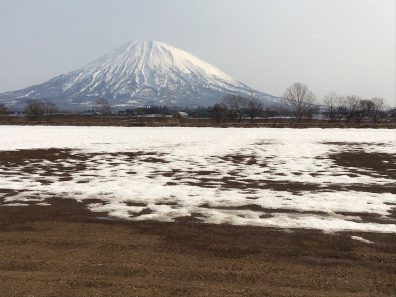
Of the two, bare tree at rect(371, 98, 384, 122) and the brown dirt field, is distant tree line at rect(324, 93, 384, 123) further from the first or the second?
the brown dirt field

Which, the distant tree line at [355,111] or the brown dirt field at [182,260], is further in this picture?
the distant tree line at [355,111]

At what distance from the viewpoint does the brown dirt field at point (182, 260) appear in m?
4.96

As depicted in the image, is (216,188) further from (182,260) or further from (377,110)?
(377,110)

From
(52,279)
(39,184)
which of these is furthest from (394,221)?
(39,184)

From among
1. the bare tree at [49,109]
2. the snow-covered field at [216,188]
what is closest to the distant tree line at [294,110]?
the bare tree at [49,109]

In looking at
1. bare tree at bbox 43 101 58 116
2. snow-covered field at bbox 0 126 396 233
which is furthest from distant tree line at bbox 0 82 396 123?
snow-covered field at bbox 0 126 396 233

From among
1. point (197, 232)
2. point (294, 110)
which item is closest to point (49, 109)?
point (294, 110)

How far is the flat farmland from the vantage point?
512 cm

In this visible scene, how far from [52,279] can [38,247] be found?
1.42m

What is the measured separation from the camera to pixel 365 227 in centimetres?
761

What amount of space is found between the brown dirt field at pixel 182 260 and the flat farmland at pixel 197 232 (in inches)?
0.7

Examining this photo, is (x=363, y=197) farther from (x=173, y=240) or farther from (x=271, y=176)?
(x=173, y=240)

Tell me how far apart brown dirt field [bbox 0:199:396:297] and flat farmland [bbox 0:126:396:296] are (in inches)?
0.7

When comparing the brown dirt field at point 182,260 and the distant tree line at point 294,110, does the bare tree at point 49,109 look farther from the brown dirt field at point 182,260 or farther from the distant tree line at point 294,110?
the brown dirt field at point 182,260
